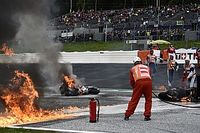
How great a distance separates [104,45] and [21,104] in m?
28.0

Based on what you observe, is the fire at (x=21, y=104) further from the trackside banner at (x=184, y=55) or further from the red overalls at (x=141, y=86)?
the trackside banner at (x=184, y=55)

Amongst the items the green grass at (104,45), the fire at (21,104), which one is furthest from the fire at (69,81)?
the green grass at (104,45)

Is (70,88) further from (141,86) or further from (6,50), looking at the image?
(141,86)

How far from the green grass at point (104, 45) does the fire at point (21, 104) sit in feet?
77.5

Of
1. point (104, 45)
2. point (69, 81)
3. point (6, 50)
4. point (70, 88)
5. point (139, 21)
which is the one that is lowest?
point (70, 88)

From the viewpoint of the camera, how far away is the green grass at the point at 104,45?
117ft

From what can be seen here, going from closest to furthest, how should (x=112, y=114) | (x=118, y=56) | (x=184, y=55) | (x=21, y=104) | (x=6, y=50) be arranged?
(x=21, y=104)
(x=6, y=50)
(x=112, y=114)
(x=184, y=55)
(x=118, y=56)

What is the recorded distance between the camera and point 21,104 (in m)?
11.9

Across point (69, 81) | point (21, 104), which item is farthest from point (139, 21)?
point (21, 104)

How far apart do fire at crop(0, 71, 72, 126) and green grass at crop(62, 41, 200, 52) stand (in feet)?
77.5

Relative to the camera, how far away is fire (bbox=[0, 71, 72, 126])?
11.6m

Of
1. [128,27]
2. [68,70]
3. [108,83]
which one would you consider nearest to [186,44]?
[128,27]

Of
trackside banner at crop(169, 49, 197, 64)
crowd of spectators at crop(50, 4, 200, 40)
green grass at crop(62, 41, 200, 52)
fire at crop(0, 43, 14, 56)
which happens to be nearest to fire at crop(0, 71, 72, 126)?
fire at crop(0, 43, 14, 56)

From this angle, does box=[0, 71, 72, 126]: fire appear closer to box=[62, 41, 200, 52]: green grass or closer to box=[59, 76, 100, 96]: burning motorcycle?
box=[59, 76, 100, 96]: burning motorcycle
